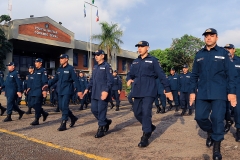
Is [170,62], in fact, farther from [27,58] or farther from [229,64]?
[229,64]

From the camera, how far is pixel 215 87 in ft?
13.0

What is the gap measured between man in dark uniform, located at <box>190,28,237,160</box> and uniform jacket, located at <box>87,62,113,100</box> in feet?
7.41

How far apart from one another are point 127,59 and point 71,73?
1344 inches

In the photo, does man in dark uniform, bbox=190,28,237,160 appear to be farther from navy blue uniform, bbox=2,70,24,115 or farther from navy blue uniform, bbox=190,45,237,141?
navy blue uniform, bbox=2,70,24,115

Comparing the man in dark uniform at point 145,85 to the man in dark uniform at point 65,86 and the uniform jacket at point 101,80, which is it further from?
the man in dark uniform at point 65,86

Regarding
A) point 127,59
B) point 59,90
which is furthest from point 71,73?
point 127,59

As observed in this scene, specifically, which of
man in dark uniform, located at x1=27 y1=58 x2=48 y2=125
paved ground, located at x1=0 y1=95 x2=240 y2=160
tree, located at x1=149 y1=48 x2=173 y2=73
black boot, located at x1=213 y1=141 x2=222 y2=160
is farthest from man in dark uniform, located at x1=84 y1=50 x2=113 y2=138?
tree, located at x1=149 y1=48 x2=173 y2=73

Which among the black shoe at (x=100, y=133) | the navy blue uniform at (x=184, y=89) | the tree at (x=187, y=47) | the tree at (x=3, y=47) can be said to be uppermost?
the tree at (x=187, y=47)

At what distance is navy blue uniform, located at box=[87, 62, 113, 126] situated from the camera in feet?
18.8

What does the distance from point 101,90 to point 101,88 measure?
0.17ft

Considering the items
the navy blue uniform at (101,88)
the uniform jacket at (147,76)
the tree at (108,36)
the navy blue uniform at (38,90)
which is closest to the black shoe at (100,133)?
the navy blue uniform at (101,88)

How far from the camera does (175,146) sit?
4.56 metres

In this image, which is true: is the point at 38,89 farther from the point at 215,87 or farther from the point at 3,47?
the point at 3,47

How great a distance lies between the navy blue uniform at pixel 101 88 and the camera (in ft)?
18.8
